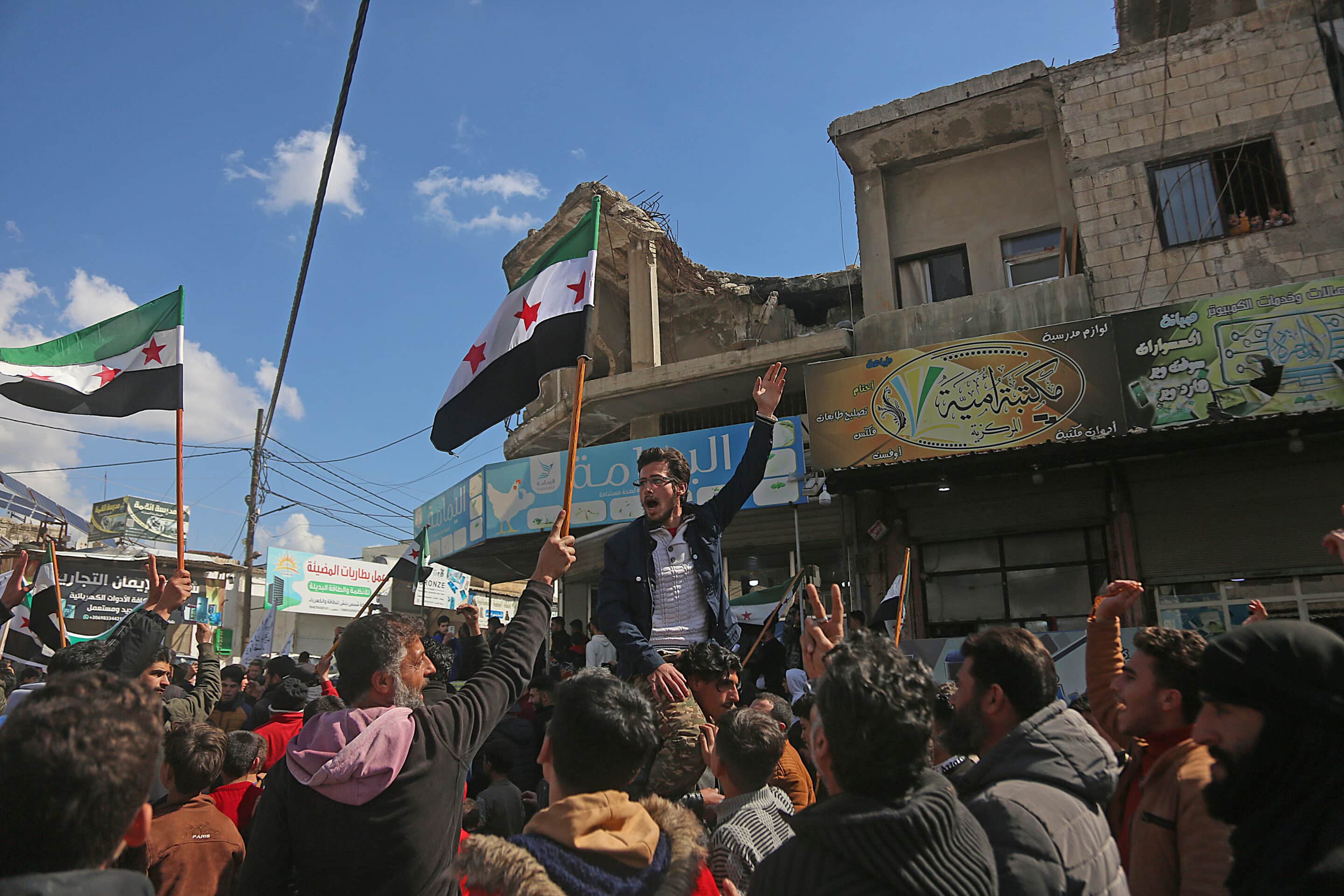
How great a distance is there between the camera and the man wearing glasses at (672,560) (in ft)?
13.4

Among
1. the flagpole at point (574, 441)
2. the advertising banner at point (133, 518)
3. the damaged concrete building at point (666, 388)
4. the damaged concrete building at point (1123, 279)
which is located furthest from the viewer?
the advertising banner at point (133, 518)

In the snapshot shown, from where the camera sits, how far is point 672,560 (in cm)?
418

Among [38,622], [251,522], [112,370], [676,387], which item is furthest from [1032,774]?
[251,522]

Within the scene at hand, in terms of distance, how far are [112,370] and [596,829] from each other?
5706mm

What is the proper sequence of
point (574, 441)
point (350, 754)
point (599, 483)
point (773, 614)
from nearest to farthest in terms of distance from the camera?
point (350, 754), point (574, 441), point (773, 614), point (599, 483)

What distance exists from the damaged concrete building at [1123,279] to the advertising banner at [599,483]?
1.10 metres

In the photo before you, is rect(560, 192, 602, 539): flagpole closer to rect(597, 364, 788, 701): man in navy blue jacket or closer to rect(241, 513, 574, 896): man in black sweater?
rect(597, 364, 788, 701): man in navy blue jacket

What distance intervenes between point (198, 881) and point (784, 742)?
2292mm

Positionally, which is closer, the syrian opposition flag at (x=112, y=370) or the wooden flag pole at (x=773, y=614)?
the syrian opposition flag at (x=112, y=370)

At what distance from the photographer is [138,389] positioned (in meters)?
6.13

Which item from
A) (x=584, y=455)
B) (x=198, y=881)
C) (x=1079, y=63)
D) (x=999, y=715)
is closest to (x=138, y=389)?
(x=198, y=881)

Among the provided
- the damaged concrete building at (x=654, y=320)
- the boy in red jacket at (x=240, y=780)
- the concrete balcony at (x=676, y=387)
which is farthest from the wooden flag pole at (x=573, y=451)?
the damaged concrete building at (x=654, y=320)

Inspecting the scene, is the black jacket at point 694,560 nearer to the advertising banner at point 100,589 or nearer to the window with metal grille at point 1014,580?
the window with metal grille at point 1014,580

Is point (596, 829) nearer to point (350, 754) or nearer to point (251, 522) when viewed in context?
point (350, 754)
